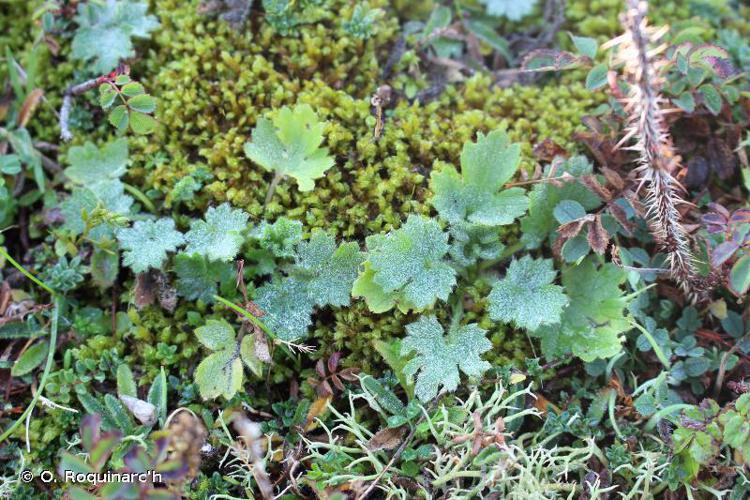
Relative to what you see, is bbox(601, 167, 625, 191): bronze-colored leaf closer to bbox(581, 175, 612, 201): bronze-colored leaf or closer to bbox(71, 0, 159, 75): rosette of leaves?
bbox(581, 175, 612, 201): bronze-colored leaf

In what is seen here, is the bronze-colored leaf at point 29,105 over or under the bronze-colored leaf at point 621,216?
over

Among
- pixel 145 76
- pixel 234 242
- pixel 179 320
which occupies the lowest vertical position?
pixel 179 320

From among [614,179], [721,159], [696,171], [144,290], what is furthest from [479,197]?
[144,290]

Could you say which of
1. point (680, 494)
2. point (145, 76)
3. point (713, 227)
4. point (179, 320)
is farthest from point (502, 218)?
point (145, 76)

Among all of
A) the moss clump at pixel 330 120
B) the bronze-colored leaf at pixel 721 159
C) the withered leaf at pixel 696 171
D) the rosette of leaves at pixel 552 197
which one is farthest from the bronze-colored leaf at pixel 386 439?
the bronze-colored leaf at pixel 721 159

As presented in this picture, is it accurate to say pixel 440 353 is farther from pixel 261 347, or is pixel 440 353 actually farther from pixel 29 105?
pixel 29 105

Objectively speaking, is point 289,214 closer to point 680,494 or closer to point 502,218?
point 502,218

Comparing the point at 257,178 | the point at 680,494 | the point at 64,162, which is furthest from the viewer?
the point at 64,162

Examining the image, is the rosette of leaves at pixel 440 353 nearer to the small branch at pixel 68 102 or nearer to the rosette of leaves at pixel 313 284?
the rosette of leaves at pixel 313 284
